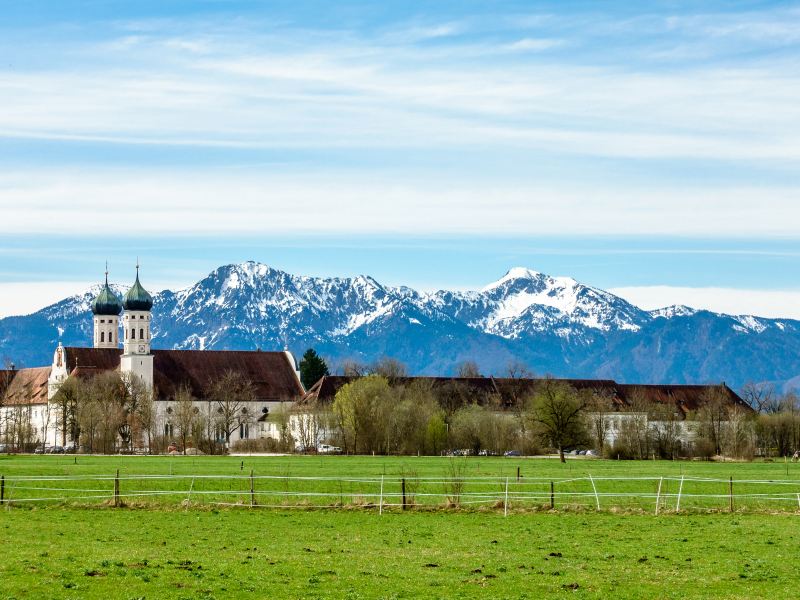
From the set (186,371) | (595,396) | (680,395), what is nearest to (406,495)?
(595,396)

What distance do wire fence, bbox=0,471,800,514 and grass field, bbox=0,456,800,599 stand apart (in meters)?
0.61

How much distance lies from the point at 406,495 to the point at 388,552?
17.4 metres

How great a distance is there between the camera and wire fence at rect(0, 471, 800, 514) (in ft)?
160

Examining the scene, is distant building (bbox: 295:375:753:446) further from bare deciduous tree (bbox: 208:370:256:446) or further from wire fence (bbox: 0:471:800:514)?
wire fence (bbox: 0:471:800:514)

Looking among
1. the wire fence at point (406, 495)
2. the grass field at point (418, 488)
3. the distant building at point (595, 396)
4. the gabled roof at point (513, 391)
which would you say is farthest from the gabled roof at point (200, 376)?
the wire fence at point (406, 495)

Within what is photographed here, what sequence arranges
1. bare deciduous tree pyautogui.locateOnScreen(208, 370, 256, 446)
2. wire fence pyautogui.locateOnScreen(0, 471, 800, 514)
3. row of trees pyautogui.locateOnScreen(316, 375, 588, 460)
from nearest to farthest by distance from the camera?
wire fence pyautogui.locateOnScreen(0, 471, 800, 514), row of trees pyautogui.locateOnScreen(316, 375, 588, 460), bare deciduous tree pyautogui.locateOnScreen(208, 370, 256, 446)

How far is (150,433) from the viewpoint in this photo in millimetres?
150500

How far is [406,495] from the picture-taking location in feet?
169

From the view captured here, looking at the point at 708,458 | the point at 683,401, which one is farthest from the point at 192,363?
the point at 708,458

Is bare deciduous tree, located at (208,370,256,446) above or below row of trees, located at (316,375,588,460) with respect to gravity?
above

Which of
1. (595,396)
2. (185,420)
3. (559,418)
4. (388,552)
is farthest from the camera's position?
(595,396)

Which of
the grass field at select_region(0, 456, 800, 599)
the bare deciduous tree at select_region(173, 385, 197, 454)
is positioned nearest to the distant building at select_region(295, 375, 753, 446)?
the bare deciduous tree at select_region(173, 385, 197, 454)

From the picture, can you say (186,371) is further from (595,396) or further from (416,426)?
(416,426)

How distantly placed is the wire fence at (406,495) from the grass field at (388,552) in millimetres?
610
